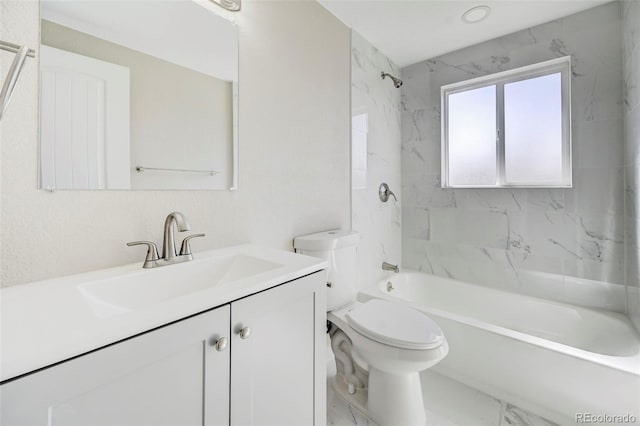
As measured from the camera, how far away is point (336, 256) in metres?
1.59

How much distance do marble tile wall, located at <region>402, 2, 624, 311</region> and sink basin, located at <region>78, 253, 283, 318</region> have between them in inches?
77.3

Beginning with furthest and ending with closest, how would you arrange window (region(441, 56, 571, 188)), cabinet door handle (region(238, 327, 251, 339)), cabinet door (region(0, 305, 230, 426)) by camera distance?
window (region(441, 56, 571, 188)) < cabinet door handle (region(238, 327, 251, 339)) < cabinet door (region(0, 305, 230, 426))

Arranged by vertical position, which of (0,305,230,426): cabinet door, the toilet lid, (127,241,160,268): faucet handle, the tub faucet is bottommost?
the toilet lid

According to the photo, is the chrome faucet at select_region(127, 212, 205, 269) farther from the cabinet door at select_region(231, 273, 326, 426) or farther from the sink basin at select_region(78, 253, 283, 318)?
the cabinet door at select_region(231, 273, 326, 426)

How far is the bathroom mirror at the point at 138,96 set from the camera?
0.87m

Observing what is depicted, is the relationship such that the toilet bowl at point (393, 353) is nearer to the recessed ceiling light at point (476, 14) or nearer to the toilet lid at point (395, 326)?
the toilet lid at point (395, 326)

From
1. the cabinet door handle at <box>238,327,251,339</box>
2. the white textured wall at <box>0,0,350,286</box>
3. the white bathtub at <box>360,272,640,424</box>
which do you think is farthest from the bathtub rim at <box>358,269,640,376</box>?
the cabinet door handle at <box>238,327,251,339</box>

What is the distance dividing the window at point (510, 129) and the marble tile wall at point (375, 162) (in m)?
0.45

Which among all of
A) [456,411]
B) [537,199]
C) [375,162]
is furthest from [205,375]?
[537,199]

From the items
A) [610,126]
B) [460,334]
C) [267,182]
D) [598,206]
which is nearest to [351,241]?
[267,182]

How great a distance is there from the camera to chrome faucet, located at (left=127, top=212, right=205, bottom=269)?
0.97 metres

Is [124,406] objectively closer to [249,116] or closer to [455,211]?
[249,116]

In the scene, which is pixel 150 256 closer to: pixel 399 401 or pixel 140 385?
pixel 140 385

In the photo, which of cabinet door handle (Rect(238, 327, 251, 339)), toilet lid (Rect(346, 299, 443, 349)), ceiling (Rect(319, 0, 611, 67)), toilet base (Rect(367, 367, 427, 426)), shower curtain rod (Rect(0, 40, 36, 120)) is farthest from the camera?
ceiling (Rect(319, 0, 611, 67))
